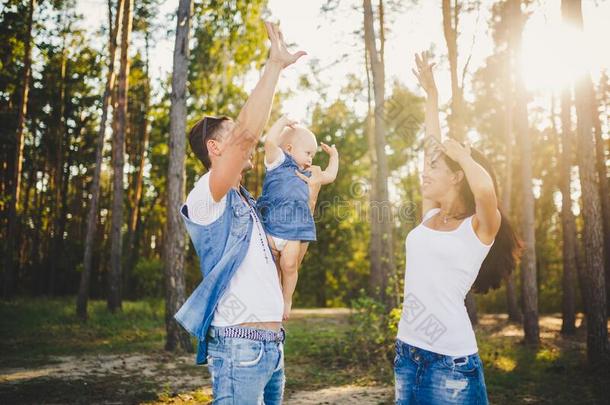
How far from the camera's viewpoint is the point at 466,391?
8.41ft

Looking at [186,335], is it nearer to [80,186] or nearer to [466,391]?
[466,391]

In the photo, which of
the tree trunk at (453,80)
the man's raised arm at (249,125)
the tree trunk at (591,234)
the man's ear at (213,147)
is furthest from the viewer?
the tree trunk at (453,80)

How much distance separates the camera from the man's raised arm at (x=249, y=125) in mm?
1969

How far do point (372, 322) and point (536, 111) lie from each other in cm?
1727

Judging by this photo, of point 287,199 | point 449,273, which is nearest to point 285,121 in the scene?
point 287,199

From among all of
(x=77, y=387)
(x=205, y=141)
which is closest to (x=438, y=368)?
(x=205, y=141)

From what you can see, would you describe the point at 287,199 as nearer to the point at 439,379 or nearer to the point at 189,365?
the point at 439,379

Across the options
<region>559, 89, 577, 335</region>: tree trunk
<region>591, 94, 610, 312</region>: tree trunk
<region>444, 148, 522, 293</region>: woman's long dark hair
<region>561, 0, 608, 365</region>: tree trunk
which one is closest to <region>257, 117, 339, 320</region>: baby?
<region>444, 148, 522, 293</region>: woman's long dark hair

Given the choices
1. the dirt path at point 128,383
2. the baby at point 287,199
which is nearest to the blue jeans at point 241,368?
the baby at point 287,199

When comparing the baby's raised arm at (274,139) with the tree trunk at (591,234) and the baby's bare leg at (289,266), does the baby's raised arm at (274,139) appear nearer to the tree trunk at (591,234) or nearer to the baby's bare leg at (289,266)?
the baby's bare leg at (289,266)

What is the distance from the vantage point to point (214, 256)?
89.4 inches

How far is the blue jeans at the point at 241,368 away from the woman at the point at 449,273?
3.18ft

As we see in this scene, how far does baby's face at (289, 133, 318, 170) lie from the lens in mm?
3234

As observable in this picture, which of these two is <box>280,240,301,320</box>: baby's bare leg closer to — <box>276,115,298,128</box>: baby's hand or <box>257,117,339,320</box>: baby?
<box>257,117,339,320</box>: baby
